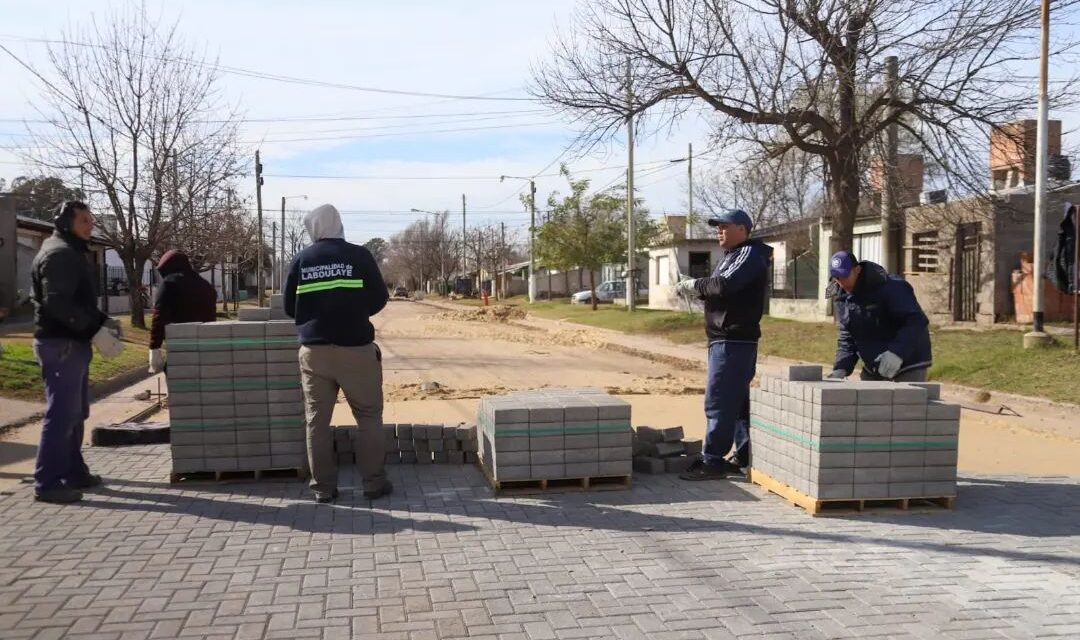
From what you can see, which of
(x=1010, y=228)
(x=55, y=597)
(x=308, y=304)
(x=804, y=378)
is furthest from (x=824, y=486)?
(x=1010, y=228)

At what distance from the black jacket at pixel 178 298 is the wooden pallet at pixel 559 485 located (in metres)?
2.92

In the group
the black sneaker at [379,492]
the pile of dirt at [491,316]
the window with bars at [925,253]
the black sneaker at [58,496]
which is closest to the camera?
the black sneaker at [58,496]

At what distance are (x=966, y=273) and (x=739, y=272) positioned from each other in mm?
16920

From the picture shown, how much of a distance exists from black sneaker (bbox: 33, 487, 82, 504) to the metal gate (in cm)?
1990

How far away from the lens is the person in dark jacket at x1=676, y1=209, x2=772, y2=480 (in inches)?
267

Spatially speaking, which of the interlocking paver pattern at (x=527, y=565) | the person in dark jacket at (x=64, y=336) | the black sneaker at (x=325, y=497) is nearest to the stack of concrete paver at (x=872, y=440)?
the interlocking paver pattern at (x=527, y=565)

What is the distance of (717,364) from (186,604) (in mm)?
4187

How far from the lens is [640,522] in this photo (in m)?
5.85

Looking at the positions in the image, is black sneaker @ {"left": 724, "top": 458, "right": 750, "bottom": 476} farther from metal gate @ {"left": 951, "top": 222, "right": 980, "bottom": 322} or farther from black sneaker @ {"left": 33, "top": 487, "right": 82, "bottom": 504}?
metal gate @ {"left": 951, "top": 222, "right": 980, "bottom": 322}

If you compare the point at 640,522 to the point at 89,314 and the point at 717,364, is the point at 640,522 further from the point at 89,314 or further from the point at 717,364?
the point at 89,314

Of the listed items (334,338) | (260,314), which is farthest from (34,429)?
(334,338)

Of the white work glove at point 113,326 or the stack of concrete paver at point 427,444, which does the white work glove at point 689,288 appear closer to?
the stack of concrete paver at point 427,444

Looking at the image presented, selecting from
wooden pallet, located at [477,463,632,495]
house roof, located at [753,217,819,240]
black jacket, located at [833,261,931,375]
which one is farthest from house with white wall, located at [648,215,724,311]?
wooden pallet, located at [477,463,632,495]

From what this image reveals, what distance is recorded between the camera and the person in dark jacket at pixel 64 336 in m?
6.12
